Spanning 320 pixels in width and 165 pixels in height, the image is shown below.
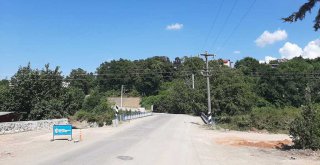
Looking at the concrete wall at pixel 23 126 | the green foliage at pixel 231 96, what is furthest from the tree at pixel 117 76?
the concrete wall at pixel 23 126

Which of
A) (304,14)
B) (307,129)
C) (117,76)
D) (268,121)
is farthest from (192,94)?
(117,76)

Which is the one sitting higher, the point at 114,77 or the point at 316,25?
the point at 114,77

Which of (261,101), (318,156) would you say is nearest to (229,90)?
(318,156)

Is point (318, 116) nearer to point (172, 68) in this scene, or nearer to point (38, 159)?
point (38, 159)

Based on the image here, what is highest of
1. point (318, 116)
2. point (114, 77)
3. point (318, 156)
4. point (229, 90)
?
point (114, 77)

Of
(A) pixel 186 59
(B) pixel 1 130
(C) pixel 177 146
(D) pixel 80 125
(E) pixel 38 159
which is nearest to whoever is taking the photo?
(E) pixel 38 159

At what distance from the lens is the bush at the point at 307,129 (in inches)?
813

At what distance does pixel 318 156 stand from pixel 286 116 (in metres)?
23.4

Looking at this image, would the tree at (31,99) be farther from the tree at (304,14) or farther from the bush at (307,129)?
the tree at (304,14)

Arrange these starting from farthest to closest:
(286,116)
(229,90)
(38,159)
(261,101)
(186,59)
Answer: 1. (186,59)
2. (261,101)
3. (229,90)
4. (286,116)
5. (38,159)

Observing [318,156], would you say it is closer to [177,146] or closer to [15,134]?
[177,146]

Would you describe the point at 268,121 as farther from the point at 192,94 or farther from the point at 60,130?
the point at 192,94

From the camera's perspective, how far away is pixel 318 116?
2114 centimetres

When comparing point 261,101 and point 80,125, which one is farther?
point 261,101
